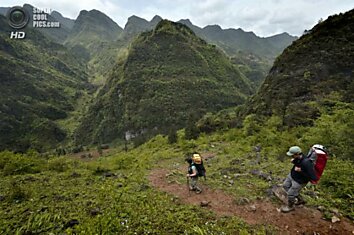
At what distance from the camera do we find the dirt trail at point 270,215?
20.5ft

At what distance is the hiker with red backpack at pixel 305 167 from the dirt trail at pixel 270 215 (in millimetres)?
394

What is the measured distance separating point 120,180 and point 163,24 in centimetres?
9028

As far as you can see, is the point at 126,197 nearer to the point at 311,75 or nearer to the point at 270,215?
the point at 270,215

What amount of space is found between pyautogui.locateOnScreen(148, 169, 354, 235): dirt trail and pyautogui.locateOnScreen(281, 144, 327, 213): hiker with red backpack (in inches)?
15.5

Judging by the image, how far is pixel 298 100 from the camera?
944 inches

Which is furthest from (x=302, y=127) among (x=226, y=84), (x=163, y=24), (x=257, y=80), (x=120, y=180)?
(x=257, y=80)

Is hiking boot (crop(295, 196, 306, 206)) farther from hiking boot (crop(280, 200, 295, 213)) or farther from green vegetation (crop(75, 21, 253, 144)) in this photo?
green vegetation (crop(75, 21, 253, 144))

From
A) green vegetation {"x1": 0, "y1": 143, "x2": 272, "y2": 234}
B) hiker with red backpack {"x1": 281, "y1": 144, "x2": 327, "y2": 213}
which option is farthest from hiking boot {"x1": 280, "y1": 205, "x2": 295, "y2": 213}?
green vegetation {"x1": 0, "y1": 143, "x2": 272, "y2": 234}

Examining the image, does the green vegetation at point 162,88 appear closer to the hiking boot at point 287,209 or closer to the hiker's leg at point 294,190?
the hiking boot at point 287,209

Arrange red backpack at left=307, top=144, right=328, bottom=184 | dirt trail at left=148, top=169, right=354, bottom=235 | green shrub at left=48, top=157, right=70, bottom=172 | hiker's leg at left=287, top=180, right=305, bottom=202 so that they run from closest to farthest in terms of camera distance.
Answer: dirt trail at left=148, top=169, right=354, bottom=235 < red backpack at left=307, top=144, right=328, bottom=184 < hiker's leg at left=287, top=180, right=305, bottom=202 < green shrub at left=48, top=157, right=70, bottom=172

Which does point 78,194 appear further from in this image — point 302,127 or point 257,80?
point 257,80

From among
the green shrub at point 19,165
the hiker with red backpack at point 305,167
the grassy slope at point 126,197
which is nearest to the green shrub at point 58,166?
the grassy slope at point 126,197

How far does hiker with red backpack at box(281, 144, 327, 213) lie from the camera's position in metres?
6.41

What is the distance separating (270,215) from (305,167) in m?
1.68
